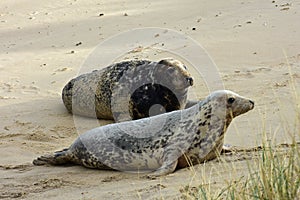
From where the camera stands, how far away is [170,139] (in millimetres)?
5352

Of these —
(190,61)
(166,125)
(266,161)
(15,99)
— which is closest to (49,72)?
(15,99)

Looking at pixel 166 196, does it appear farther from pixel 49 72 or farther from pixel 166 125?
pixel 49 72

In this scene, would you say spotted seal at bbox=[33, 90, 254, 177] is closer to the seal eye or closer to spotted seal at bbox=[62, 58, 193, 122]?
the seal eye

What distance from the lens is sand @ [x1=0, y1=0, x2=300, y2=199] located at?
193 inches

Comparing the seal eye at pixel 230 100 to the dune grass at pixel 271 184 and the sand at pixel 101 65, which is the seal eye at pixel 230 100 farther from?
the dune grass at pixel 271 184

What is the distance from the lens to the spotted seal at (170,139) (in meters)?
5.25

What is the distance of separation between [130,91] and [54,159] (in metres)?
1.68

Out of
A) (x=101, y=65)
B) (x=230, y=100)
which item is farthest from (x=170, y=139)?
(x=101, y=65)

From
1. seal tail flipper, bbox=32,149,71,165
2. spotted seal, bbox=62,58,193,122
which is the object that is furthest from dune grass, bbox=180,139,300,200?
spotted seal, bbox=62,58,193,122

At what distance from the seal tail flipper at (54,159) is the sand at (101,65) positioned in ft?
0.25

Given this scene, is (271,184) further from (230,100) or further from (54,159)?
(54,159)

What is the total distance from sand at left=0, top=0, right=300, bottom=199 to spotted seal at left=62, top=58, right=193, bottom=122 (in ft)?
0.64

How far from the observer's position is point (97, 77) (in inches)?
297

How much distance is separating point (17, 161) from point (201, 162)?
171 cm
